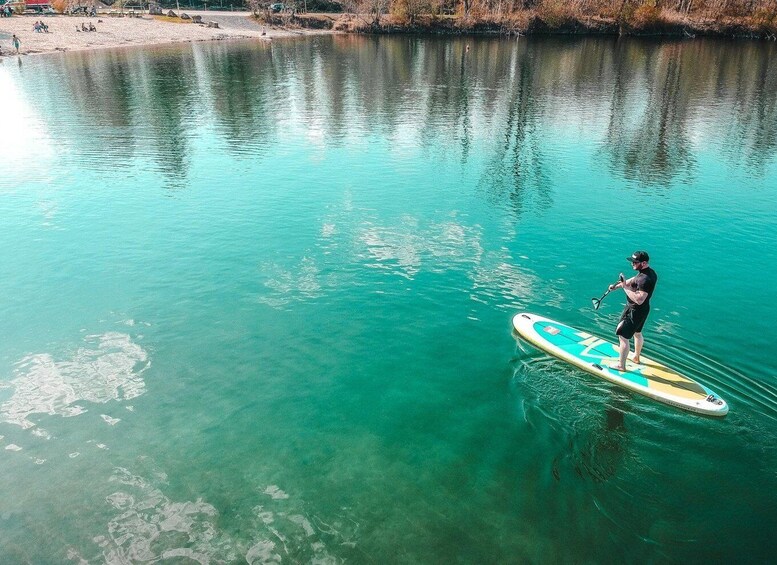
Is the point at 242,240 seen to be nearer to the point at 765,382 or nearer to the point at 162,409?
the point at 162,409

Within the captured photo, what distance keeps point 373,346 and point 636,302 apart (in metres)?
7.77

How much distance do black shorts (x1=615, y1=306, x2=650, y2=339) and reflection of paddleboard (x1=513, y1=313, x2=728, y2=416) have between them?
3.83ft

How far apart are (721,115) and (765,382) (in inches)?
1612

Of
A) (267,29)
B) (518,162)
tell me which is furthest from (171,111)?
(267,29)

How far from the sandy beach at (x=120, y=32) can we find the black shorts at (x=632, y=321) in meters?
100

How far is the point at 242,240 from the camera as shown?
1003 inches

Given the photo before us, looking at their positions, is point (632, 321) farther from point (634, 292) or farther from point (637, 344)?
point (637, 344)

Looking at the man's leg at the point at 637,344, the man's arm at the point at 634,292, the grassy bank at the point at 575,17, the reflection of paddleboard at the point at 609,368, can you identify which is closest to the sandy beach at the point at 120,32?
the grassy bank at the point at 575,17

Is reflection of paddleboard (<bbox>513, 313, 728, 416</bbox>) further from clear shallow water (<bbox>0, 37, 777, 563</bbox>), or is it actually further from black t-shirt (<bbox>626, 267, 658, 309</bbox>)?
black t-shirt (<bbox>626, 267, 658, 309</bbox>)

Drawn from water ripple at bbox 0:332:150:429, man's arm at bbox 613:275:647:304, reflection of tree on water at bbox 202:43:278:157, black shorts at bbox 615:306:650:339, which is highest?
reflection of tree on water at bbox 202:43:278:157

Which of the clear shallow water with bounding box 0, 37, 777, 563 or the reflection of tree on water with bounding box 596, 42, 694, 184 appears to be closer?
the clear shallow water with bounding box 0, 37, 777, 563

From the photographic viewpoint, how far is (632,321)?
1490cm

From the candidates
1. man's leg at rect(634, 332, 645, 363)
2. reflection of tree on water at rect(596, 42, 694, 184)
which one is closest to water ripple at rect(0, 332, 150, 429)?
man's leg at rect(634, 332, 645, 363)

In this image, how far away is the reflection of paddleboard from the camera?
14.4 m
